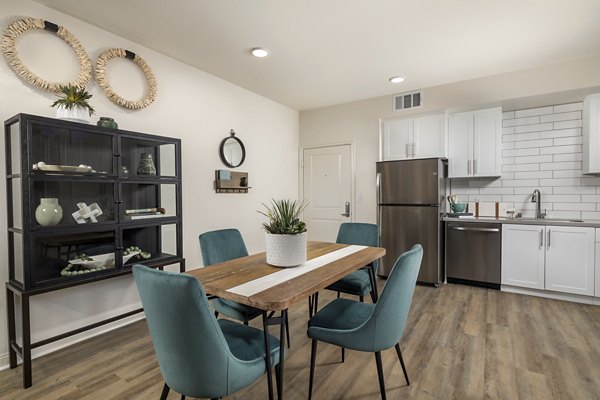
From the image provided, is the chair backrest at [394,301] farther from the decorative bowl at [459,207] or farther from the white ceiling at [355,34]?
the decorative bowl at [459,207]

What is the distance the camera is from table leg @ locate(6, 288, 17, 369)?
6.94ft

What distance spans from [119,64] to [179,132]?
A: 2.58ft

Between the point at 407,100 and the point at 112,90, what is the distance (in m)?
3.49

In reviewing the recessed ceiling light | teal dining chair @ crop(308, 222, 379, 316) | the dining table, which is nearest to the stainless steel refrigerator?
teal dining chair @ crop(308, 222, 379, 316)

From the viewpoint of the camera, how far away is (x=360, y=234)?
289cm

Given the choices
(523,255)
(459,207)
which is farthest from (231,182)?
(523,255)

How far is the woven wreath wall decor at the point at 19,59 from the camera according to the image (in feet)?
6.86

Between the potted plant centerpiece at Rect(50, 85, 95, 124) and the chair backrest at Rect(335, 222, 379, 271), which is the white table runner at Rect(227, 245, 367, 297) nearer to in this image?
the chair backrest at Rect(335, 222, 379, 271)

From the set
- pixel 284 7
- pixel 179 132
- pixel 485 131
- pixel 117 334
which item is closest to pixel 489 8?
pixel 284 7

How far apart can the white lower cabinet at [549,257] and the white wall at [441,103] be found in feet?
4.91

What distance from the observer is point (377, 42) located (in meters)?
2.85

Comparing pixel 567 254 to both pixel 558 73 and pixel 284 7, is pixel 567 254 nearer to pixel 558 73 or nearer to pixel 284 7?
pixel 558 73

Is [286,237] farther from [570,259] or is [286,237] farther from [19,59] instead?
[570,259]

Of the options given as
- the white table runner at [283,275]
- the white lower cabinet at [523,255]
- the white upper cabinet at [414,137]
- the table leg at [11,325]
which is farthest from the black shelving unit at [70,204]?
the white lower cabinet at [523,255]
